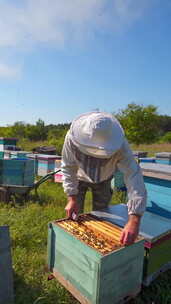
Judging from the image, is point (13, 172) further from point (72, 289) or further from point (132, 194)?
point (132, 194)

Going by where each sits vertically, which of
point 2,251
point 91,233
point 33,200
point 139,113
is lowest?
point 33,200

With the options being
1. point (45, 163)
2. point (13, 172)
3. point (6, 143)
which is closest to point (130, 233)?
point (13, 172)

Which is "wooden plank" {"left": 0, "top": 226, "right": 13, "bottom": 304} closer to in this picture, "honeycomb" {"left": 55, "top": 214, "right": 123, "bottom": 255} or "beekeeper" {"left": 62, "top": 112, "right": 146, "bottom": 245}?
"honeycomb" {"left": 55, "top": 214, "right": 123, "bottom": 255}

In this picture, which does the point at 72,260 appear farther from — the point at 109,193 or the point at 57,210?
the point at 57,210

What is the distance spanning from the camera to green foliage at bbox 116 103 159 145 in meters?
17.9

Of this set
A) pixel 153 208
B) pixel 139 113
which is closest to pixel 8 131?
pixel 139 113

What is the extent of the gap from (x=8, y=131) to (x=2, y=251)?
79.1 ft

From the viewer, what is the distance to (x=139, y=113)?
18.4 metres

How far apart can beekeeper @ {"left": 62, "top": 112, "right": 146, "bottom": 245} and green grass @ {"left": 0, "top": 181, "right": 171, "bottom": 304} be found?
2.20ft

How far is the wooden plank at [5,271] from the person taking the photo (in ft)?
5.18

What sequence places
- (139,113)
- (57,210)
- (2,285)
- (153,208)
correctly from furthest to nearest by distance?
(139,113), (57,210), (153,208), (2,285)

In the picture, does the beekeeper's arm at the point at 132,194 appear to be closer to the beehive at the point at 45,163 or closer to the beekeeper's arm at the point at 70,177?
the beekeeper's arm at the point at 70,177

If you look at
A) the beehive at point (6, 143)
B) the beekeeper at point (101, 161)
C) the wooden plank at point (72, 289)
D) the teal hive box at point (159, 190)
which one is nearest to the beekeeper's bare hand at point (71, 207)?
the beekeeper at point (101, 161)

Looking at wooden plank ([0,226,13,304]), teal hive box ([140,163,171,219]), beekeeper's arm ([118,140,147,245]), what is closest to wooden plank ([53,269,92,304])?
wooden plank ([0,226,13,304])
